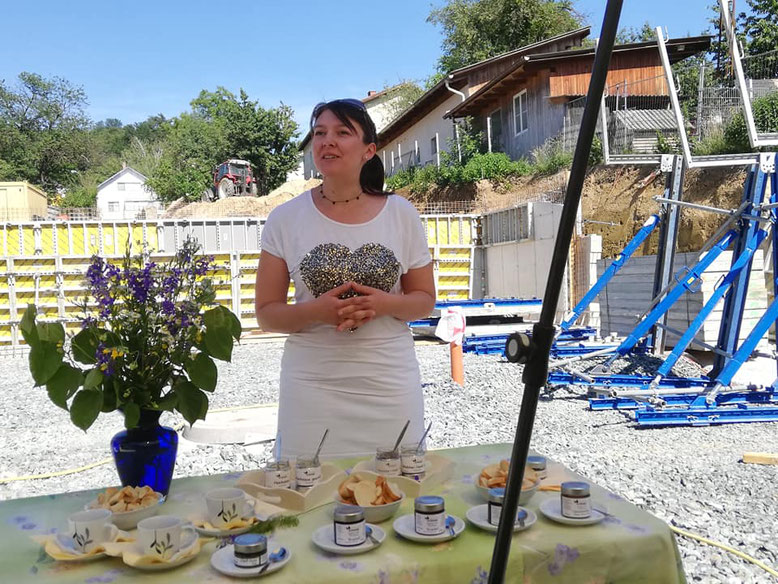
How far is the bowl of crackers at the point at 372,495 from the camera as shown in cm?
163

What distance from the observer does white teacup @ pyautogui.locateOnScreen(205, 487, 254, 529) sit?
5.27 feet

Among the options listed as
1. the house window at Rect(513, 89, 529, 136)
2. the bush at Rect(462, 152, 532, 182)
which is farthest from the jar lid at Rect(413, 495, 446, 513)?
the house window at Rect(513, 89, 529, 136)

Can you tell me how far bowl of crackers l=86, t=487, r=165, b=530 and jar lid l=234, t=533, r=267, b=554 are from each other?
38 cm

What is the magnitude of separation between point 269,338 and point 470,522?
15.4m

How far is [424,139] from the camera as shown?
1225 inches

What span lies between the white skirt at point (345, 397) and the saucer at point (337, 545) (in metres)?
0.63

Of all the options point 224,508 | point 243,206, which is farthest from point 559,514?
point 243,206

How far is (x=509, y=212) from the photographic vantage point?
17.4 meters

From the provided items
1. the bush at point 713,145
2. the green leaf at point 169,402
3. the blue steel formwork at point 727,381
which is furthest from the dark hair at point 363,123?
the bush at point 713,145

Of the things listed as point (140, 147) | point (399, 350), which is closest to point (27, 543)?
point (399, 350)

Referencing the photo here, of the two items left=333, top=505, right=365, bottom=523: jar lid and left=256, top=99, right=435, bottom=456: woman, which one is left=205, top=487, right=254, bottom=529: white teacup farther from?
left=256, top=99, right=435, bottom=456: woman

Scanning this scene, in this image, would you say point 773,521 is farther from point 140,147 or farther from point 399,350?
point 140,147

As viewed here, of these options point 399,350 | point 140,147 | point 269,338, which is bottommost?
point 269,338

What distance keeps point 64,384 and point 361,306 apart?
794mm
